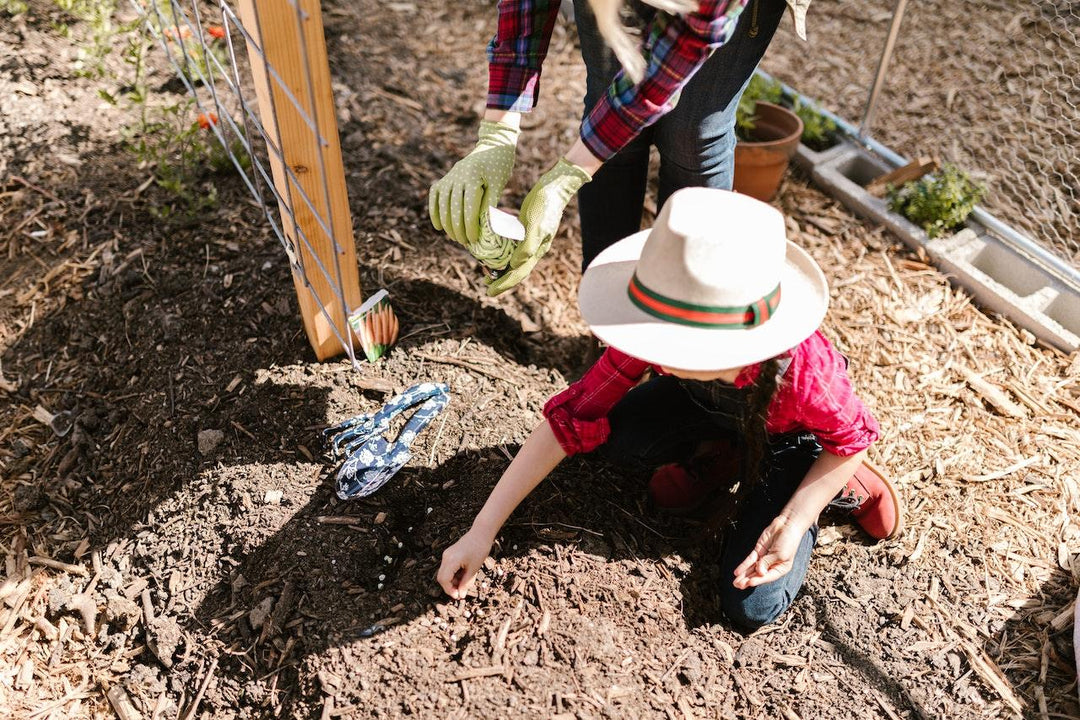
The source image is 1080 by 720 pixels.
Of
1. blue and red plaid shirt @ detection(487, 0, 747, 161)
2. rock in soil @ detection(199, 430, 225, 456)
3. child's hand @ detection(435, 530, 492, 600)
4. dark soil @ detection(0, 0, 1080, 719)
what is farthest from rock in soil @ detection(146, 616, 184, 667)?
blue and red plaid shirt @ detection(487, 0, 747, 161)

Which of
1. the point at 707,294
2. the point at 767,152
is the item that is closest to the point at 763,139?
the point at 767,152

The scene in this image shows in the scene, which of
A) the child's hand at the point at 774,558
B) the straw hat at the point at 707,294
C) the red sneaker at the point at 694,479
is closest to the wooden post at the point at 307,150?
the straw hat at the point at 707,294

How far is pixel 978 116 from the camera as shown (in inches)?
141

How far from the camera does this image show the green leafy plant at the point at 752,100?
10.1ft

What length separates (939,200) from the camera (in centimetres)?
293

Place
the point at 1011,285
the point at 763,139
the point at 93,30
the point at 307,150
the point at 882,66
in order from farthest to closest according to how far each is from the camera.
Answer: the point at 93,30, the point at 763,139, the point at 882,66, the point at 1011,285, the point at 307,150

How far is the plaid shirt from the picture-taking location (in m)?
1.66

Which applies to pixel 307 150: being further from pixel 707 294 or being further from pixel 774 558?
pixel 774 558

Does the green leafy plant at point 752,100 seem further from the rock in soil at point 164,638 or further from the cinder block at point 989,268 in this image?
the rock in soil at point 164,638

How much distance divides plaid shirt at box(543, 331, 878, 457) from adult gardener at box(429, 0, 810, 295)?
0.28 m

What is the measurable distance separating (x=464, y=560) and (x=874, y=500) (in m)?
1.01

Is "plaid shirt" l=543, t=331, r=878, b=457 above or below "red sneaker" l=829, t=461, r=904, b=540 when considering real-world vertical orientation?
above

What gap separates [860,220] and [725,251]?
196cm

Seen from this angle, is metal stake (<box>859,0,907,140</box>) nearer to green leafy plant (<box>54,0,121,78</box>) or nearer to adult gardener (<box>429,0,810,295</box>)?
adult gardener (<box>429,0,810,295</box>)
